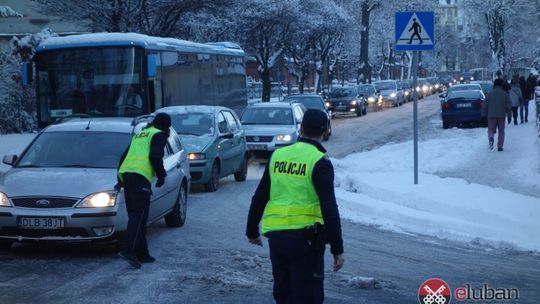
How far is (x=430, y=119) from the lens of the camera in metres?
40.7

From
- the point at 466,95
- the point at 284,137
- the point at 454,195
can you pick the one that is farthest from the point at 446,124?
the point at 454,195

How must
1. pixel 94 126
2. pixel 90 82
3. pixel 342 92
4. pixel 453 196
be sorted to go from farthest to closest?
pixel 342 92
pixel 90 82
pixel 453 196
pixel 94 126

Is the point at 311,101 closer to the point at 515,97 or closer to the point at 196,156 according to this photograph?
the point at 515,97

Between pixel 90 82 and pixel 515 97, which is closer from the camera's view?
pixel 90 82

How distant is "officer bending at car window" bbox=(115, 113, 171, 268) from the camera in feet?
28.9

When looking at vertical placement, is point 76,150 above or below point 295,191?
below

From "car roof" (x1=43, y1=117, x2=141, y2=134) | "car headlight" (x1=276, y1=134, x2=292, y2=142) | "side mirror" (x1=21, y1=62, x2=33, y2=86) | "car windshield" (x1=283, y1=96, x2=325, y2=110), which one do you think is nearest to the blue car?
Result: "car windshield" (x1=283, y1=96, x2=325, y2=110)

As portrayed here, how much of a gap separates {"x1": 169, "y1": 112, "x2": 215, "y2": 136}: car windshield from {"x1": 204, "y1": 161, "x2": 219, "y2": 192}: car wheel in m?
0.71

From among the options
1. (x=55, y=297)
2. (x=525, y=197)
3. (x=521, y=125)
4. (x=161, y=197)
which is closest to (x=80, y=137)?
(x=161, y=197)

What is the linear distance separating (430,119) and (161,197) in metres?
31.4

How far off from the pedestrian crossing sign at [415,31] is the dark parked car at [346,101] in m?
31.2

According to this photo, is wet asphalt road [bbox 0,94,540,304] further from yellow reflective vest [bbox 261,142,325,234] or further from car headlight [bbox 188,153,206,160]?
car headlight [bbox 188,153,206,160]

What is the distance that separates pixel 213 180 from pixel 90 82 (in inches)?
175

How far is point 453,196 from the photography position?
12.9 metres
